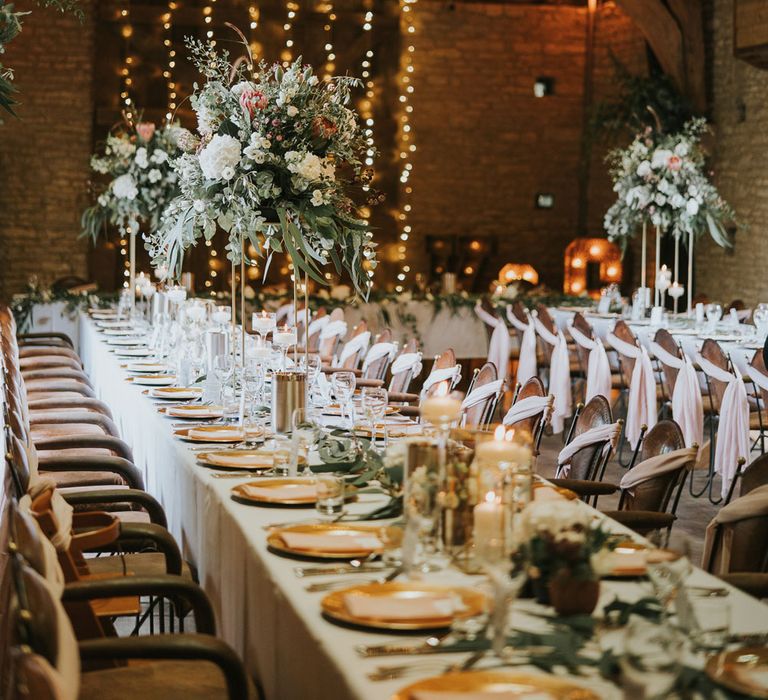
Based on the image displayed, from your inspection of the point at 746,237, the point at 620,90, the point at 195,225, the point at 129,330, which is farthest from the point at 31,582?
the point at 620,90

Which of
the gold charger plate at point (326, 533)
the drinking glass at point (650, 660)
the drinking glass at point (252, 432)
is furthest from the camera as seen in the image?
the drinking glass at point (252, 432)

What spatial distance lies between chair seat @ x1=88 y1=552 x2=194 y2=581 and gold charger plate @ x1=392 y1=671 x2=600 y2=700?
191 cm

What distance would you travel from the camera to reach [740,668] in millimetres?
1943

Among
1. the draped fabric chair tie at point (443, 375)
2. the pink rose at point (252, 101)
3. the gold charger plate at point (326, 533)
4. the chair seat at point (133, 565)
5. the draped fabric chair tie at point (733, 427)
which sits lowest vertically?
the chair seat at point (133, 565)

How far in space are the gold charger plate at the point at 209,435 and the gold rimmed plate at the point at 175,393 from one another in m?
0.81

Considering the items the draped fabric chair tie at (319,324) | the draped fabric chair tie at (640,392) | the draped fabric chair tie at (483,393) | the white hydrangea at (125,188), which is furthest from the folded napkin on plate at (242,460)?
the white hydrangea at (125,188)

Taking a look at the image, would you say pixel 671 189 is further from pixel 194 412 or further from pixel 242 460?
pixel 242 460

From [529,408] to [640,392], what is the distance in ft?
11.9

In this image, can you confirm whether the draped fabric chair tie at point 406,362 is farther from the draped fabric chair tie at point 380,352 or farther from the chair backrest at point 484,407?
the chair backrest at point 484,407

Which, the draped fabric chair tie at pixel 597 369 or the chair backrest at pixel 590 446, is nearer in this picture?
the chair backrest at pixel 590 446

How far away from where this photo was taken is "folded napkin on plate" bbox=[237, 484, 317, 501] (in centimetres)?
320

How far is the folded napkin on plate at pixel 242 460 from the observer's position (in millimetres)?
3676

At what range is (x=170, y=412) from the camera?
467cm

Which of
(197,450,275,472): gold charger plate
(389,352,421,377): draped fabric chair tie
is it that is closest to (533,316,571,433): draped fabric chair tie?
(389,352,421,377): draped fabric chair tie
